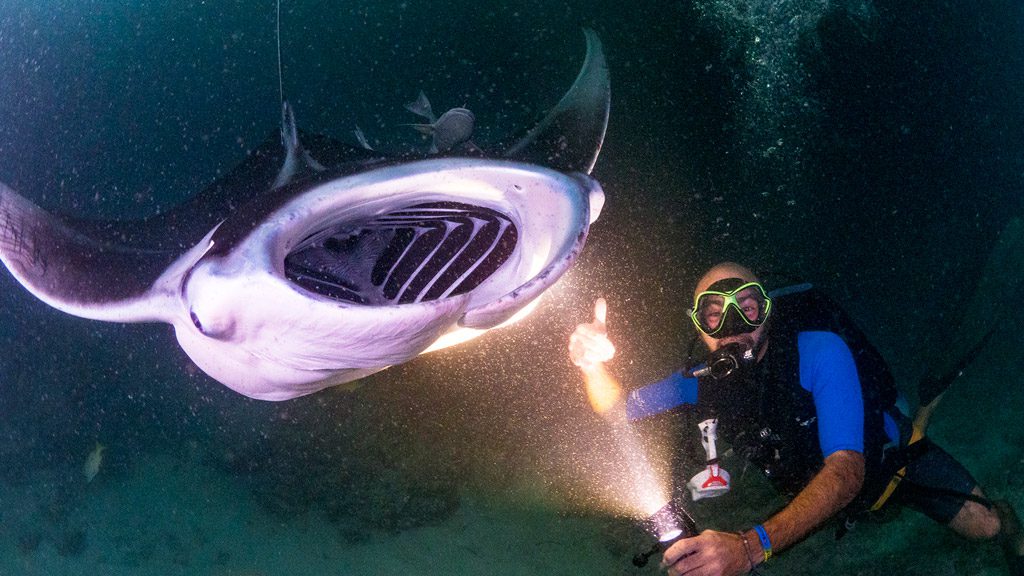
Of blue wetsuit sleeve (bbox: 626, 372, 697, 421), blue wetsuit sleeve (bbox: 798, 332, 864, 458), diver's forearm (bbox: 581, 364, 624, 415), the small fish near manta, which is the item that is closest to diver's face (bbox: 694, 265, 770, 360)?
blue wetsuit sleeve (bbox: 798, 332, 864, 458)

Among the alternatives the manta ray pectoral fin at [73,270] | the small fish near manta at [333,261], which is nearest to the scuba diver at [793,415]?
the small fish near manta at [333,261]

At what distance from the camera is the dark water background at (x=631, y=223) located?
674 centimetres

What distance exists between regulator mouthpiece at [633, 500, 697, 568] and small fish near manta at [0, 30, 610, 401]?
4.71 ft

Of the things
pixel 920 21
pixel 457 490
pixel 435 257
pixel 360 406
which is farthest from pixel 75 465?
pixel 920 21

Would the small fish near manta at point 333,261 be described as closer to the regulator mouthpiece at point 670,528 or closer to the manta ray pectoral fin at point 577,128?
the manta ray pectoral fin at point 577,128

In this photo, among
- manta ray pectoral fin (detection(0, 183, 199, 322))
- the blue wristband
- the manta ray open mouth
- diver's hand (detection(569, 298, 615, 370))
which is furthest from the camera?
diver's hand (detection(569, 298, 615, 370))

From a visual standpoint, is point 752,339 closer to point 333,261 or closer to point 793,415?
point 793,415

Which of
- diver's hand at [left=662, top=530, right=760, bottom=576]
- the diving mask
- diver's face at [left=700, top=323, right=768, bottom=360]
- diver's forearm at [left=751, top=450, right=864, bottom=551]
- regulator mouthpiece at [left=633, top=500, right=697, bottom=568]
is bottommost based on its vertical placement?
regulator mouthpiece at [left=633, top=500, right=697, bottom=568]

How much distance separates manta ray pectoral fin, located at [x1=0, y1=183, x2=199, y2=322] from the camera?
69.6 inches

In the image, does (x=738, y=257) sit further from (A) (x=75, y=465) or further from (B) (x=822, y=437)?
(A) (x=75, y=465)

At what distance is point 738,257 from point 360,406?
22.2ft

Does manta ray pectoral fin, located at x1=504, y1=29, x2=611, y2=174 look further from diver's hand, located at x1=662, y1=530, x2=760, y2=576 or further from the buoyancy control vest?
diver's hand, located at x1=662, y1=530, x2=760, y2=576

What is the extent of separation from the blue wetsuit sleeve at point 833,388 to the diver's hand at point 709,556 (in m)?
0.79

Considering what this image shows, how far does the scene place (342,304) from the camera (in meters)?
1.23
